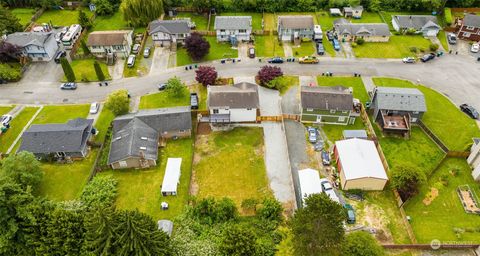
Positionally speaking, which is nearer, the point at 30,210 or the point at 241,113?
the point at 30,210

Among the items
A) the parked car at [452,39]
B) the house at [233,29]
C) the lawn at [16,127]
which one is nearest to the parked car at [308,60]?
the house at [233,29]

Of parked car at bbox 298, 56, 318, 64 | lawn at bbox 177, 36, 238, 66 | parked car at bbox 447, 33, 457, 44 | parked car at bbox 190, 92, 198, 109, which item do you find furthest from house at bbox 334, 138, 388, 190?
parked car at bbox 447, 33, 457, 44

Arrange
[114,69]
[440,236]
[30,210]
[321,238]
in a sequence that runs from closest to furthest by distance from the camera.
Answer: [321,238], [30,210], [440,236], [114,69]

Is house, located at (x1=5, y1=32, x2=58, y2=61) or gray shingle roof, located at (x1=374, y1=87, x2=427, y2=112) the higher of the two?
gray shingle roof, located at (x1=374, y1=87, x2=427, y2=112)

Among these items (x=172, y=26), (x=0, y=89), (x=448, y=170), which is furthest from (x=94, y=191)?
(x=448, y=170)

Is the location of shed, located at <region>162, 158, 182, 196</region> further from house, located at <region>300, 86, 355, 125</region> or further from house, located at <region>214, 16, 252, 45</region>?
house, located at <region>214, 16, 252, 45</region>

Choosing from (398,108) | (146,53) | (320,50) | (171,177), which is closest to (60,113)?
(146,53)

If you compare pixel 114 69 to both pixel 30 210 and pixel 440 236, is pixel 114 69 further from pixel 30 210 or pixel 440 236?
pixel 440 236
